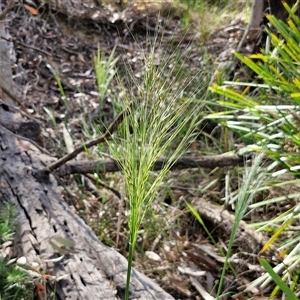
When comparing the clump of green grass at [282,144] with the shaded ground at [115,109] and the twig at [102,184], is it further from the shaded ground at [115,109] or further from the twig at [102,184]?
the twig at [102,184]

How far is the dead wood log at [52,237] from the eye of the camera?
1.95m

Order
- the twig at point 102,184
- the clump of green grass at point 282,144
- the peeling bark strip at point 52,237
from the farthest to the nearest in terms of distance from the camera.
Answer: the twig at point 102,184, the clump of green grass at point 282,144, the peeling bark strip at point 52,237

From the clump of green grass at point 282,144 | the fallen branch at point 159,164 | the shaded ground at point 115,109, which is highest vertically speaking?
the clump of green grass at point 282,144

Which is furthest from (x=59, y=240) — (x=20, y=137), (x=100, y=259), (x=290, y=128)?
(x=290, y=128)

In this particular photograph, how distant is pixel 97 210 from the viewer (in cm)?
318

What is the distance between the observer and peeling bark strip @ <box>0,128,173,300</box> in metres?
1.95

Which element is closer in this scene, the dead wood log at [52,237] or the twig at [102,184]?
the dead wood log at [52,237]

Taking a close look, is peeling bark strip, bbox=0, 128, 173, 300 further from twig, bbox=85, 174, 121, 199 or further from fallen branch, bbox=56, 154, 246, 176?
twig, bbox=85, 174, 121, 199

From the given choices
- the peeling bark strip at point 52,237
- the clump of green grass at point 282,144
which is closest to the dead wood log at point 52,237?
the peeling bark strip at point 52,237

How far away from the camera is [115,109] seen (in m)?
4.16

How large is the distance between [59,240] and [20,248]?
17cm

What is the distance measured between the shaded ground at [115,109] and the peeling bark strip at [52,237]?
251mm

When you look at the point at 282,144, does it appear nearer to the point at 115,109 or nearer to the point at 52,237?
the point at 52,237

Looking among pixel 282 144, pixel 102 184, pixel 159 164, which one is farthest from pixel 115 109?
pixel 282 144
